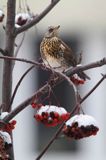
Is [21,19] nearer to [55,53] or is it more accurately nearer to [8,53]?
[8,53]

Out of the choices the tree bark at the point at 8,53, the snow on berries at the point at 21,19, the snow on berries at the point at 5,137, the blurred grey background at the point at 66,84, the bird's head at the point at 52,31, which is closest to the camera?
the snow on berries at the point at 5,137

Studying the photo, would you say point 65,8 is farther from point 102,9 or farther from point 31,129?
point 31,129

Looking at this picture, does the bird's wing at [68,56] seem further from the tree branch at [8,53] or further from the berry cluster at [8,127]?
the berry cluster at [8,127]

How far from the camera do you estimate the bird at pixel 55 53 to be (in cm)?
220

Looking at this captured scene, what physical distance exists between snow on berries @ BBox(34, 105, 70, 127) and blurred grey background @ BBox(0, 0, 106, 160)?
4.01 m

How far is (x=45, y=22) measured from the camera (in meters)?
5.52

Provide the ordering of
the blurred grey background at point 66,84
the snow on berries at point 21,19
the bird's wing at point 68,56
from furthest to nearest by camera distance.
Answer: the blurred grey background at point 66,84 → the bird's wing at point 68,56 → the snow on berries at point 21,19

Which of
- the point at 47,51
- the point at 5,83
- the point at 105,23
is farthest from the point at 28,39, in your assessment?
the point at 5,83

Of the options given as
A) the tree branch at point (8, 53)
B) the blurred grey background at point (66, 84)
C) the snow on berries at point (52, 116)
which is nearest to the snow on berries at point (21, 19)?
the tree branch at point (8, 53)

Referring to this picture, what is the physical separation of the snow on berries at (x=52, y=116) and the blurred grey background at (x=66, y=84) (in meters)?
4.01

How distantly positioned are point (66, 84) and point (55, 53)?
3.19 meters

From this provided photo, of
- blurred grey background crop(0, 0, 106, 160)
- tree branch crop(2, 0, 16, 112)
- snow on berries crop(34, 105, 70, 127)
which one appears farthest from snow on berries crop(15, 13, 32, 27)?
blurred grey background crop(0, 0, 106, 160)

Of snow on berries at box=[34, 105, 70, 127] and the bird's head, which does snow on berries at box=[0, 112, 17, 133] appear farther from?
the bird's head

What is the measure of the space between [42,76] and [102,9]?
2.26 feet
